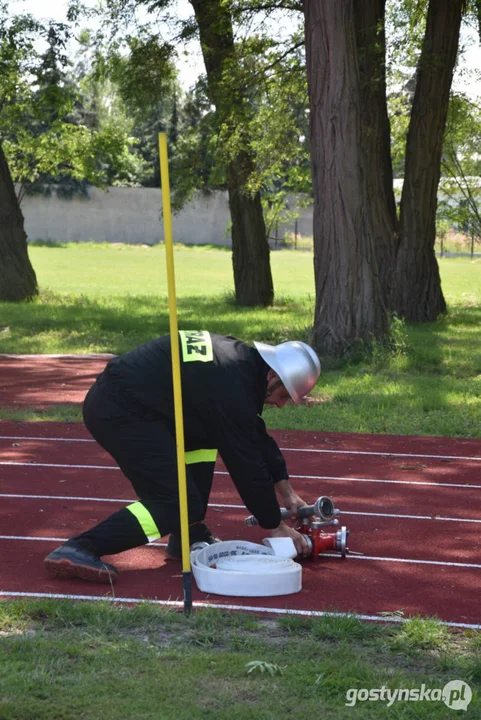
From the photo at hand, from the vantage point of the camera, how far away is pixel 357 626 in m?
5.05

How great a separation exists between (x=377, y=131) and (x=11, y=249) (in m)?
8.91

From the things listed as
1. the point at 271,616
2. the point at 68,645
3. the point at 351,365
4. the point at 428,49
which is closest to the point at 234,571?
the point at 271,616

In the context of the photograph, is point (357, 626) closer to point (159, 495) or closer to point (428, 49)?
point (159, 495)

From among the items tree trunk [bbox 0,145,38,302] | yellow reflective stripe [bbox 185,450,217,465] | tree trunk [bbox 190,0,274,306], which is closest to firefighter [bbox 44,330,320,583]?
yellow reflective stripe [bbox 185,450,217,465]

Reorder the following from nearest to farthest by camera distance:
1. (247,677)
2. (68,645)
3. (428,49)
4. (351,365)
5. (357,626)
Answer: (247,677)
(68,645)
(357,626)
(351,365)
(428,49)

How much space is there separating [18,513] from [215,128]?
49.2 feet

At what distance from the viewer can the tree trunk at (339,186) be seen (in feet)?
49.5

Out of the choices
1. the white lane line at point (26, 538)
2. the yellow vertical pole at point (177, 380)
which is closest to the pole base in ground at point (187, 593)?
the yellow vertical pole at point (177, 380)

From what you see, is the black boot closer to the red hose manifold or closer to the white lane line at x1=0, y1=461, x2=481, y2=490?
the red hose manifold

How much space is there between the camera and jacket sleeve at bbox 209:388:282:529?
18.4ft

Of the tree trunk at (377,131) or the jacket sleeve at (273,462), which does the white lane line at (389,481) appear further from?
the tree trunk at (377,131)

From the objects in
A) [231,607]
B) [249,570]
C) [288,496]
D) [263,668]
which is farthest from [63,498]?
[263,668]

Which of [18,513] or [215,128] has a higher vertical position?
[215,128]

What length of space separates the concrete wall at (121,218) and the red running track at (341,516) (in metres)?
49.5
